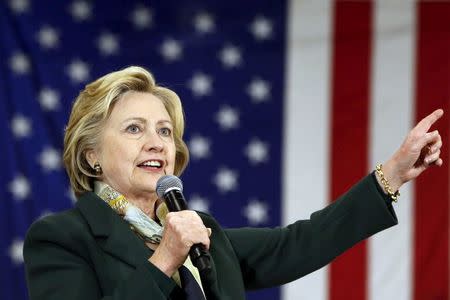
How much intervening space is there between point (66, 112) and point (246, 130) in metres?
0.79

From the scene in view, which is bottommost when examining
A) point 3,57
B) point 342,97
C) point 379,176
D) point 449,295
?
point 449,295

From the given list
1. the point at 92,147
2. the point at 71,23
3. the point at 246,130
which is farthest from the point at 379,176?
the point at 71,23

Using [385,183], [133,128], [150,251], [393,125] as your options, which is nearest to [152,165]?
[133,128]

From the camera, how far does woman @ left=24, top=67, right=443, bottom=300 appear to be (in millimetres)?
2070

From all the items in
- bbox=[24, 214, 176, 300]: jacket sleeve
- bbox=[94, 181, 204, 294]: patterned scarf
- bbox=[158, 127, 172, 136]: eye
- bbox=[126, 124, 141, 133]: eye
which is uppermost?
bbox=[126, 124, 141, 133]: eye

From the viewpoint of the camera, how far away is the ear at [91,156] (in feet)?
7.79

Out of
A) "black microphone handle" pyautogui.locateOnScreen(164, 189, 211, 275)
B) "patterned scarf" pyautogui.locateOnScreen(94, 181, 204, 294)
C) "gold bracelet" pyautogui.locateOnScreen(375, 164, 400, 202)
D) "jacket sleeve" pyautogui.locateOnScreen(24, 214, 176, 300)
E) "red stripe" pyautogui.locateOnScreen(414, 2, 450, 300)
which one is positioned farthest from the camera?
"red stripe" pyautogui.locateOnScreen(414, 2, 450, 300)

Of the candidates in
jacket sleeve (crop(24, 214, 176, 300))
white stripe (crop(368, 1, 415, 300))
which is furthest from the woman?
white stripe (crop(368, 1, 415, 300))

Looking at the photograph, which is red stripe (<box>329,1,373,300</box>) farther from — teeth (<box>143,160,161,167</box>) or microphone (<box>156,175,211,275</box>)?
microphone (<box>156,175,211,275</box>)

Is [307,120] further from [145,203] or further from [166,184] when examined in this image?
[166,184]

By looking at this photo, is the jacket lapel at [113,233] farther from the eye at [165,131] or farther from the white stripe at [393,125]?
the white stripe at [393,125]

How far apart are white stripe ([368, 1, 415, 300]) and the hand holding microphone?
7.70ft

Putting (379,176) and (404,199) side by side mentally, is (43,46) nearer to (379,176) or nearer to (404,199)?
(404,199)

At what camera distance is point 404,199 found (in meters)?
4.20
